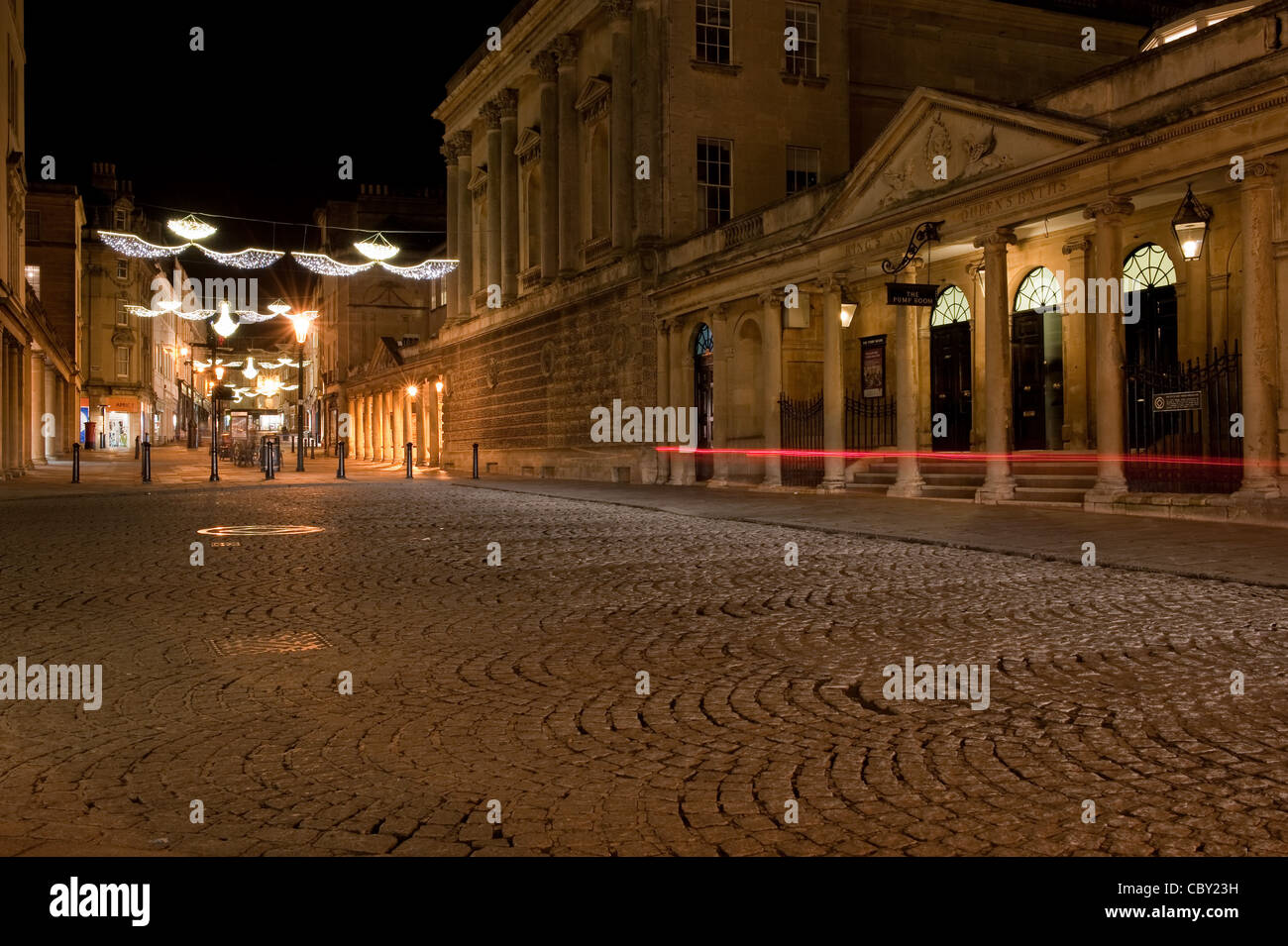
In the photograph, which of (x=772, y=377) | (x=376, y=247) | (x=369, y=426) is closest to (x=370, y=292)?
(x=369, y=426)

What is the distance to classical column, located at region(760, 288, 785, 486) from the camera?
2508cm

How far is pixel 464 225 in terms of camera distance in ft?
155

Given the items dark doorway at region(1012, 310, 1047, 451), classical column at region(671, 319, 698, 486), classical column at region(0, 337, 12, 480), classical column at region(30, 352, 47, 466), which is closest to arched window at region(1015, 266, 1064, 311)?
dark doorway at region(1012, 310, 1047, 451)

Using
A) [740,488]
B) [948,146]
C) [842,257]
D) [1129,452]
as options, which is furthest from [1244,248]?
[740,488]

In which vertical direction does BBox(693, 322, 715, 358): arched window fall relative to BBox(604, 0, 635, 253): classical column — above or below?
below

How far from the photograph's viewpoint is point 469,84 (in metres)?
44.5

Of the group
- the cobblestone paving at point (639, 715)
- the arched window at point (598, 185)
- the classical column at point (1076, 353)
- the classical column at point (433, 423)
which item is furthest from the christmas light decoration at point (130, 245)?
the classical column at point (433, 423)

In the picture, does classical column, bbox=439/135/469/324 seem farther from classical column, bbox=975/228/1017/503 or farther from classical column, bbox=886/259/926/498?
classical column, bbox=975/228/1017/503

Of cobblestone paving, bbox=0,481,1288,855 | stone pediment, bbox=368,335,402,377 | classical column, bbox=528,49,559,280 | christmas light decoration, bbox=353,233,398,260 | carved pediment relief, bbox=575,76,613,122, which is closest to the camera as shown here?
cobblestone paving, bbox=0,481,1288,855

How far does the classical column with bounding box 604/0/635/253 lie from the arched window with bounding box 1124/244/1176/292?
600 inches

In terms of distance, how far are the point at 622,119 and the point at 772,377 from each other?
10.9 m

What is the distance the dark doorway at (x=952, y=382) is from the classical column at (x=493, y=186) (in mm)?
21827

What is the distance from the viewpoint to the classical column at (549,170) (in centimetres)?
3712
